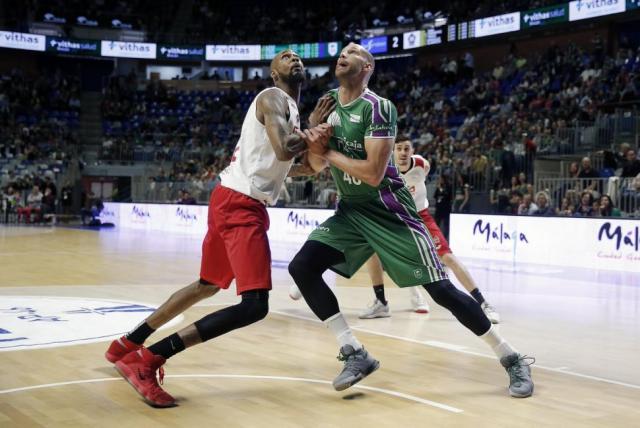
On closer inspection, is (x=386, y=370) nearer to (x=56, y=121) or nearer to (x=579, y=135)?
(x=579, y=135)

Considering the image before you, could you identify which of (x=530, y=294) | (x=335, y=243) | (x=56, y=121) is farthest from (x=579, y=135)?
(x=56, y=121)

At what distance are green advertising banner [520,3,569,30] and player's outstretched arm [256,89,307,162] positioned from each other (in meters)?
24.9

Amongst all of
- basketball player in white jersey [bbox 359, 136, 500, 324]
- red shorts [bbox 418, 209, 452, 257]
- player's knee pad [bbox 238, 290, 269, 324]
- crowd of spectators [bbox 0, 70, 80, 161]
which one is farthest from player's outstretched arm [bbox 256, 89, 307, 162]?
crowd of spectators [bbox 0, 70, 80, 161]

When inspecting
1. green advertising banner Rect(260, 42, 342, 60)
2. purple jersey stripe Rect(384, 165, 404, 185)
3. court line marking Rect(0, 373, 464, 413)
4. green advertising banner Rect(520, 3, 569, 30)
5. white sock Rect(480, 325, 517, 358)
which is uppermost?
green advertising banner Rect(260, 42, 342, 60)

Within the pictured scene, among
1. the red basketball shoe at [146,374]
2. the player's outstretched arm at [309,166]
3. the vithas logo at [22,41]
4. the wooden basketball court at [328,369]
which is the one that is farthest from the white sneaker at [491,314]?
the vithas logo at [22,41]

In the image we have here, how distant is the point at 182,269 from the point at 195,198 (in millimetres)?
13754

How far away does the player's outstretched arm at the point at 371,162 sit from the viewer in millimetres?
4660

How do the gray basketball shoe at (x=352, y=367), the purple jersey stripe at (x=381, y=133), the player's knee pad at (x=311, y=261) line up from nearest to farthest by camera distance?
1. the gray basketball shoe at (x=352, y=367)
2. the purple jersey stripe at (x=381, y=133)
3. the player's knee pad at (x=311, y=261)

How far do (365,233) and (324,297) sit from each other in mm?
483

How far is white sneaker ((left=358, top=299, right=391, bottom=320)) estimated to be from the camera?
7.88m

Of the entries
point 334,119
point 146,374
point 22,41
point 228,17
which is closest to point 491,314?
point 334,119

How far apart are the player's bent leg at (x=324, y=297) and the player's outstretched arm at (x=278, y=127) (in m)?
0.73

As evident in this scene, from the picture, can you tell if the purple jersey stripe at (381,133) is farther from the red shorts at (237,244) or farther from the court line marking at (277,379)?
the court line marking at (277,379)

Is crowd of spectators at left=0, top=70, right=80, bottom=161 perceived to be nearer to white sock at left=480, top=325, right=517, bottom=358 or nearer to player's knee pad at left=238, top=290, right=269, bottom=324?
player's knee pad at left=238, top=290, right=269, bottom=324
